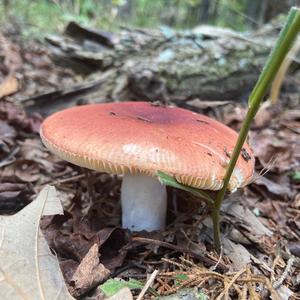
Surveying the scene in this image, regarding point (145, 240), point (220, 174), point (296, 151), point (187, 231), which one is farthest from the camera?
point (296, 151)

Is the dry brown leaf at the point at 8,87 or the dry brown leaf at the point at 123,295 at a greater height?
the dry brown leaf at the point at 123,295

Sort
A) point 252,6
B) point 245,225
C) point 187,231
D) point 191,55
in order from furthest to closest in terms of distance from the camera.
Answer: point 252,6, point 191,55, point 245,225, point 187,231

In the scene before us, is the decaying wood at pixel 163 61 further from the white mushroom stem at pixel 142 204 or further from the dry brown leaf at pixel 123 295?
the dry brown leaf at pixel 123 295

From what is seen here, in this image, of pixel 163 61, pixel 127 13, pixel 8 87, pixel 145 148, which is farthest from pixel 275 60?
pixel 127 13

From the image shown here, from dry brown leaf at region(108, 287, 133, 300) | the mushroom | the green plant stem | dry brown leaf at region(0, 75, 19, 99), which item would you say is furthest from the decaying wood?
dry brown leaf at region(108, 287, 133, 300)

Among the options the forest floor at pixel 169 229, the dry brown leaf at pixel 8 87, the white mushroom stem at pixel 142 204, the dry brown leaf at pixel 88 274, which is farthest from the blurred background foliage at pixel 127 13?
the dry brown leaf at pixel 88 274

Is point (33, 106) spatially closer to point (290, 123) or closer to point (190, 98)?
point (190, 98)

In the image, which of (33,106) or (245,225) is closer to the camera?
(245,225)

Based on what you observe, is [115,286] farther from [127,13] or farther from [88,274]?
[127,13]

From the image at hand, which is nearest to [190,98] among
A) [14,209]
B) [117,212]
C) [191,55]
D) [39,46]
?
[191,55]
